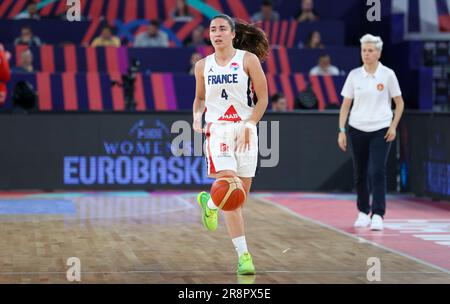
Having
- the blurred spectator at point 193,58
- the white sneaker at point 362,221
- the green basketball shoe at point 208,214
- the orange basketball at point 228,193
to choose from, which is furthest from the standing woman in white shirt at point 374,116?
the blurred spectator at point 193,58

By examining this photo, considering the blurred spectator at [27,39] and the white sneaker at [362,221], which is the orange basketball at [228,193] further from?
the blurred spectator at [27,39]

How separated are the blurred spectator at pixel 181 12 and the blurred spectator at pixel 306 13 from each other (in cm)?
235

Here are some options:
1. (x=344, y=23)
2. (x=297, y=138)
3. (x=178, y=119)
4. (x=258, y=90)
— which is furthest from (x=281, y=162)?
(x=258, y=90)

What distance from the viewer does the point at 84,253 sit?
1017 cm

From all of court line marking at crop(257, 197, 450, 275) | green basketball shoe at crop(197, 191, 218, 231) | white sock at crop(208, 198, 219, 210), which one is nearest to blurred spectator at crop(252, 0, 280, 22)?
court line marking at crop(257, 197, 450, 275)

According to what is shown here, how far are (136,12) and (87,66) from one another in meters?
2.94

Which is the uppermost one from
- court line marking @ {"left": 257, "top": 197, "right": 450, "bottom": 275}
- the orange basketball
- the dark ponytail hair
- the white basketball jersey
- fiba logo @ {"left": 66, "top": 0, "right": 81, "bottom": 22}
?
fiba logo @ {"left": 66, "top": 0, "right": 81, "bottom": 22}

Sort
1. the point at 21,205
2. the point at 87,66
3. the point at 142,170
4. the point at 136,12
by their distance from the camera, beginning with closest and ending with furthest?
the point at 21,205, the point at 142,170, the point at 87,66, the point at 136,12

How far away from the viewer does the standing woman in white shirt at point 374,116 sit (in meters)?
12.3

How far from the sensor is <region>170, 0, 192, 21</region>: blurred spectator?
867 inches

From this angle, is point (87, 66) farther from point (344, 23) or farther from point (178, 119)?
point (344, 23)

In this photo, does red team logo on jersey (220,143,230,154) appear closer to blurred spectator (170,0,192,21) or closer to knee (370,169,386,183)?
knee (370,169,386,183)

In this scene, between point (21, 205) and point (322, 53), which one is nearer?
point (21, 205)

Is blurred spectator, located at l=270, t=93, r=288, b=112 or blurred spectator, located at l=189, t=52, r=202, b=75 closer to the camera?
blurred spectator, located at l=270, t=93, r=288, b=112
